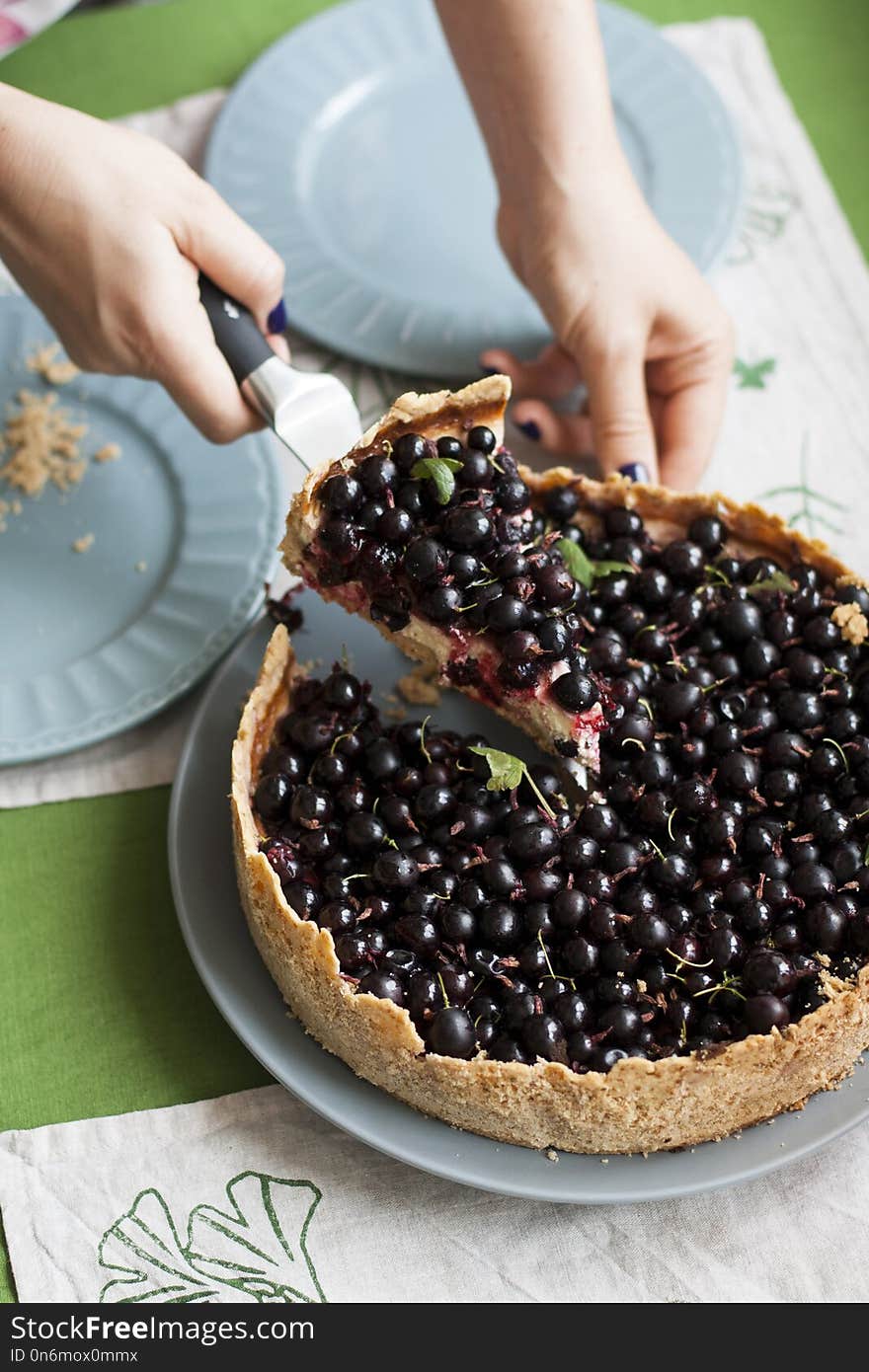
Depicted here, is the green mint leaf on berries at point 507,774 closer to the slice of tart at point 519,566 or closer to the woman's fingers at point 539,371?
the slice of tart at point 519,566

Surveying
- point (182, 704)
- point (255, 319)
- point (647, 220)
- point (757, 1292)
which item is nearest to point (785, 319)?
point (647, 220)

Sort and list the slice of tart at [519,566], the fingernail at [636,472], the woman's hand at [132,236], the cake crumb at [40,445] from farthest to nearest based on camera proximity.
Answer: the cake crumb at [40,445] < the fingernail at [636,472] < the woman's hand at [132,236] < the slice of tart at [519,566]

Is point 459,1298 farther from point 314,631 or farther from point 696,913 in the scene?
point 314,631

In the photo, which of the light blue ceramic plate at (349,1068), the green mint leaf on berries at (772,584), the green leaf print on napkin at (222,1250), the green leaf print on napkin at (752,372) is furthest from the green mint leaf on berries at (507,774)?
the green leaf print on napkin at (752,372)

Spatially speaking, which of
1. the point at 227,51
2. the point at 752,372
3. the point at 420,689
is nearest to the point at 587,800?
the point at 420,689

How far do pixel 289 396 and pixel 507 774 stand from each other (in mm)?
665

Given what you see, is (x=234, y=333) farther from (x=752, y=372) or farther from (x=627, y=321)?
(x=752, y=372)

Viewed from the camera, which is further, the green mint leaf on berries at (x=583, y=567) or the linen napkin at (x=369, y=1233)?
the green mint leaf on berries at (x=583, y=567)

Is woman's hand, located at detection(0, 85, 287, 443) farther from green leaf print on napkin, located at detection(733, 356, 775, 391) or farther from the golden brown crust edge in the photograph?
green leaf print on napkin, located at detection(733, 356, 775, 391)

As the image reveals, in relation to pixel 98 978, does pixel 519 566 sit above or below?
above

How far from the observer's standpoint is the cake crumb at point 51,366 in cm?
255

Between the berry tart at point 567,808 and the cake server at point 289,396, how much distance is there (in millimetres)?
137

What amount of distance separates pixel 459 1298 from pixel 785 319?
2.02m

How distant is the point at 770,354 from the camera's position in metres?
2.68
